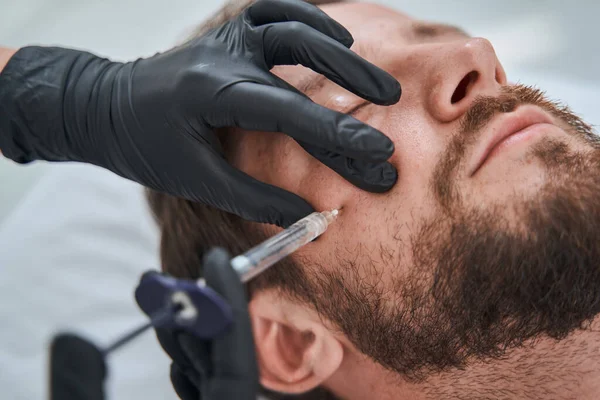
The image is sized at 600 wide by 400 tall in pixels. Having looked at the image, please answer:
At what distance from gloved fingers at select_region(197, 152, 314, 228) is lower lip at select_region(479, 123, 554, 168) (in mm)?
325

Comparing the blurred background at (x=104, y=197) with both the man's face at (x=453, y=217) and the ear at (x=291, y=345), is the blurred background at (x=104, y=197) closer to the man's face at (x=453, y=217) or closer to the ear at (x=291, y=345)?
the ear at (x=291, y=345)

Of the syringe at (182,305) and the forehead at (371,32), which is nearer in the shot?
the syringe at (182,305)

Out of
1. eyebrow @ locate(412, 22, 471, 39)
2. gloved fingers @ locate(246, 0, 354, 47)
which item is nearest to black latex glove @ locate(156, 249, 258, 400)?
gloved fingers @ locate(246, 0, 354, 47)

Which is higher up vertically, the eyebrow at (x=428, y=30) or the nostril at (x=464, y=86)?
the eyebrow at (x=428, y=30)

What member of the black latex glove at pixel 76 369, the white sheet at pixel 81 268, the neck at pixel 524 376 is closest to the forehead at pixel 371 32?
the neck at pixel 524 376

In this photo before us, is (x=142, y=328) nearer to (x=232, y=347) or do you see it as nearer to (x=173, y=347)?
(x=232, y=347)

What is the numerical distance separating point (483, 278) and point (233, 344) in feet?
1.48

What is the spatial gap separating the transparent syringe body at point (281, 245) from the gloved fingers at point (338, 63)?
0.72 feet

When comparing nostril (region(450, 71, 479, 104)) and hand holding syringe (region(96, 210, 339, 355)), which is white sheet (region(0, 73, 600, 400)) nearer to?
nostril (region(450, 71, 479, 104))

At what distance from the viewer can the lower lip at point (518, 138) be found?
972 millimetres

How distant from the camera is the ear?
1.12 m

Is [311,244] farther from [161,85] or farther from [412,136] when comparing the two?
[161,85]

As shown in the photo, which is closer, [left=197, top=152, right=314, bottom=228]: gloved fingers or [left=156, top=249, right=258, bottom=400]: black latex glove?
[left=156, top=249, right=258, bottom=400]: black latex glove

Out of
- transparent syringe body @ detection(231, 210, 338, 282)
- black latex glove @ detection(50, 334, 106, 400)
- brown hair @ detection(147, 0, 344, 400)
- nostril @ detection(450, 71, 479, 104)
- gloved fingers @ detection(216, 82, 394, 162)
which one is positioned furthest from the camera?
brown hair @ detection(147, 0, 344, 400)
